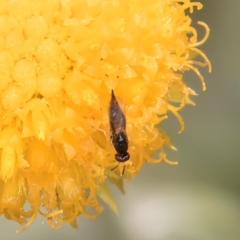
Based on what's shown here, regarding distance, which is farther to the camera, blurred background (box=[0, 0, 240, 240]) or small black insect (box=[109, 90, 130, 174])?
blurred background (box=[0, 0, 240, 240])

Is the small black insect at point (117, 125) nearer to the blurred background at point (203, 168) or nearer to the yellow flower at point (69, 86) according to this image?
the yellow flower at point (69, 86)

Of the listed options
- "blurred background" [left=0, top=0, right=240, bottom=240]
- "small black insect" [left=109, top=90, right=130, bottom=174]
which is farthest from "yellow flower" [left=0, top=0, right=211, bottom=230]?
"blurred background" [left=0, top=0, right=240, bottom=240]

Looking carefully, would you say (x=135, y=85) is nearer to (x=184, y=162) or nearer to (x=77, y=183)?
(x=77, y=183)

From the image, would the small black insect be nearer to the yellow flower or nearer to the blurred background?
the yellow flower

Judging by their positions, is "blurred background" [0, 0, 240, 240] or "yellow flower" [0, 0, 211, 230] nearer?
"yellow flower" [0, 0, 211, 230]

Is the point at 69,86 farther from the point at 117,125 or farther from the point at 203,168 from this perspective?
the point at 203,168

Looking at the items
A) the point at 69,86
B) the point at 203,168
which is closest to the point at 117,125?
the point at 69,86
